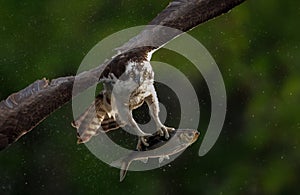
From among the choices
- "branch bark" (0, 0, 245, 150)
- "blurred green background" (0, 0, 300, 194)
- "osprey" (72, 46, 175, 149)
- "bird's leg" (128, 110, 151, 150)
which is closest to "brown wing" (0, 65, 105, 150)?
"branch bark" (0, 0, 245, 150)

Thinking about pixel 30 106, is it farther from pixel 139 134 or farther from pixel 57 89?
pixel 139 134

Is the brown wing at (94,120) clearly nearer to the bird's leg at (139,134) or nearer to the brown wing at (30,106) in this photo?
the bird's leg at (139,134)

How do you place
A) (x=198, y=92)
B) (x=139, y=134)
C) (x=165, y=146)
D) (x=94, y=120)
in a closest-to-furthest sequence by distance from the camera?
(x=165, y=146) < (x=139, y=134) < (x=94, y=120) < (x=198, y=92)

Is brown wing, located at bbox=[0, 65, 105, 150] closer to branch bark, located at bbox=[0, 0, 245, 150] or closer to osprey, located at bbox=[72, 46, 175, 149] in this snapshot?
branch bark, located at bbox=[0, 0, 245, 150]

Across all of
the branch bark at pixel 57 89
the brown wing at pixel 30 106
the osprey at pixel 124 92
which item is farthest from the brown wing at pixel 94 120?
the brown wing at pixel 30 106

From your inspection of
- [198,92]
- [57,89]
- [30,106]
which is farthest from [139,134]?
[198,92]
